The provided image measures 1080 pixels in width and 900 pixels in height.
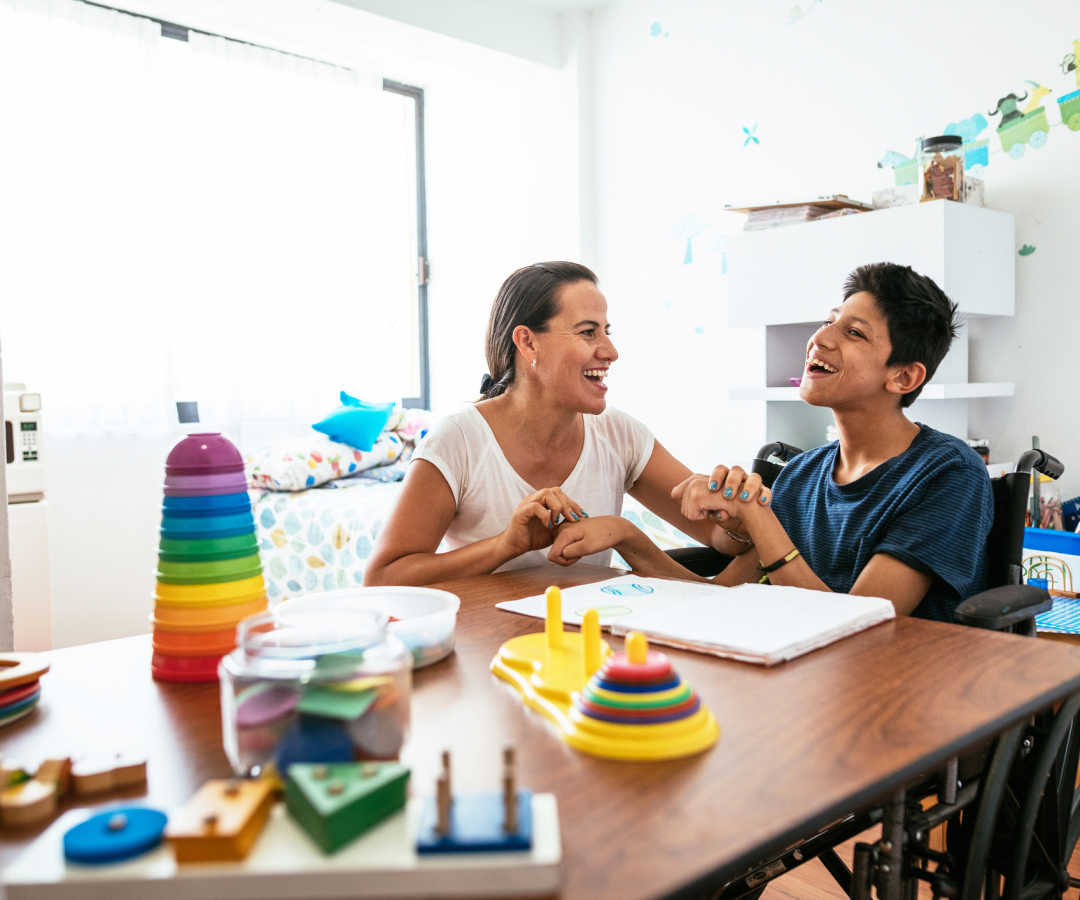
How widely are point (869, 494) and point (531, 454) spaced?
628 millimetres

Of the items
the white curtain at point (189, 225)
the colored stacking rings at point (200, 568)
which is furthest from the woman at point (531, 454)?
the white curtain at point (189, 225)

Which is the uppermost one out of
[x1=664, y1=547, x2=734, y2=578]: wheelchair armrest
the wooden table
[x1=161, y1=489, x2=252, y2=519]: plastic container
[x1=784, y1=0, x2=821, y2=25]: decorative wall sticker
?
[x1=784, y1=0, x2=821, y2=25]: decorative wall sticker

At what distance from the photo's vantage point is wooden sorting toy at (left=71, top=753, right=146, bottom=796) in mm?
654

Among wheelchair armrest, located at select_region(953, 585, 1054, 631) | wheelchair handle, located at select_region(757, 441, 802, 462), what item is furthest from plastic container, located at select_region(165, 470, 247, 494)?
wheelchair handle, located at select_region(757, 441, 802, 462)

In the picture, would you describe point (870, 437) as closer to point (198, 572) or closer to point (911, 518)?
point (911, 518)

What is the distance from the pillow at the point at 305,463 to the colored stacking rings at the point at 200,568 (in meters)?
2.62

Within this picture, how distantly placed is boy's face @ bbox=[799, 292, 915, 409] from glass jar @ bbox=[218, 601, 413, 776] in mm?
1181

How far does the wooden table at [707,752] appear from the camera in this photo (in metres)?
0.58

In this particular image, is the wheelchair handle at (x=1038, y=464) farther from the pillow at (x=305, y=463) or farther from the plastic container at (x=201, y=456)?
the pillow at (x=305, y=463)

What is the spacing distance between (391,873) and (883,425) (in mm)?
1343

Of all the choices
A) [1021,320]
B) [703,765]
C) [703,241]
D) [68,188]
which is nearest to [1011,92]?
[1021,320]

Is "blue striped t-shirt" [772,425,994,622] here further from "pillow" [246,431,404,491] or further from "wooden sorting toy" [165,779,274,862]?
"pillow" [246,431,404,491]

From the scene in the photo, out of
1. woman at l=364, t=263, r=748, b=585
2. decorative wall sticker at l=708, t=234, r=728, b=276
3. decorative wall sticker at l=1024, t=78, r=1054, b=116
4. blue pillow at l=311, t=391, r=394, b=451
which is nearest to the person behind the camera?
woman at l=364, t=263, r=748, b=585

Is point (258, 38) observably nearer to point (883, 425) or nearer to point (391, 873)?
point (883, 425)
